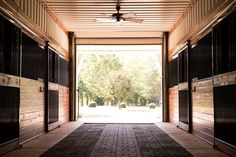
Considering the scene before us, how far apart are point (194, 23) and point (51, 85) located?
3.91 meters

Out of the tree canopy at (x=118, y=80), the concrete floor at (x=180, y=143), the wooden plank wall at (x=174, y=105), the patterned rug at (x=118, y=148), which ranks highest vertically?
the tree canopy at (x=118, y=80)

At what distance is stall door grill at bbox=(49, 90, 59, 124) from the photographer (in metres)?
8.82

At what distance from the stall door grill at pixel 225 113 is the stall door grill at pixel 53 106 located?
4.49m

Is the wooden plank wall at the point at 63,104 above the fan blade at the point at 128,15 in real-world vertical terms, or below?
below

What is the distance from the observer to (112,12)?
9383mm

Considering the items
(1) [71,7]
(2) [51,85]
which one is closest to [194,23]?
(1) [71,7]

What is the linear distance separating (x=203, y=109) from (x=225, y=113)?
1652 mm

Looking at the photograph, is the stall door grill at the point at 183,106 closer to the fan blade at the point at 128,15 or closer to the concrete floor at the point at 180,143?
the concrete floor at the point at 180,143

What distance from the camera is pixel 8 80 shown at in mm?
5410

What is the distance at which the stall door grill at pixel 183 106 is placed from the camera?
8.61 metres

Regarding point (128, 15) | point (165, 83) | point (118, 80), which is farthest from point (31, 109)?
point (118, 80)

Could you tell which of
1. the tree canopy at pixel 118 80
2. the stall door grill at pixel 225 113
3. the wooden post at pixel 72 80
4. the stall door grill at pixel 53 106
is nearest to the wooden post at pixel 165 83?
the wooden post at pixel 72 80

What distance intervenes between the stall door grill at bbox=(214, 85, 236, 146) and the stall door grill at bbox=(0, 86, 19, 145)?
3.38 meters

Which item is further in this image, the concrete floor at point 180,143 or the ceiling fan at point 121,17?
the ceiling fan at point 121,17
